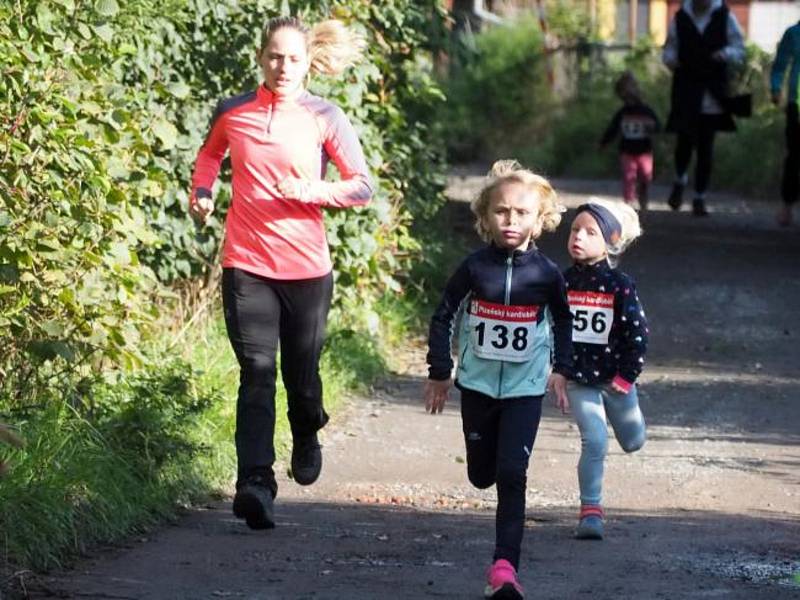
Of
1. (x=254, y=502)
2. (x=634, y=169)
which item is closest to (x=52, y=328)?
(x=254, y=502)

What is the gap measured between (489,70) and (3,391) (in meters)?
21.9

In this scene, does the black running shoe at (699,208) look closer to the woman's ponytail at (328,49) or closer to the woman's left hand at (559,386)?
the woman's ponytail at (328,49)

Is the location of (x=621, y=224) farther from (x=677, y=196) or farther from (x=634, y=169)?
(x=677, y=196)

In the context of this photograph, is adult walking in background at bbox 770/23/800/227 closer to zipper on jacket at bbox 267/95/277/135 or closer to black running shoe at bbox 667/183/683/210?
black running shoe at bbox 667/183/683/210

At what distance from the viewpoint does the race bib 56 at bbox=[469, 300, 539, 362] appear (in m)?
6.75

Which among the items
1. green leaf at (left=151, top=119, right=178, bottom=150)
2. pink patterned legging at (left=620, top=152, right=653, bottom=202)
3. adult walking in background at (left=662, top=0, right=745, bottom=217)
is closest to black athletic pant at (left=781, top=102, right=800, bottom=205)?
adult walking in background at (left=662, top=0, right=745, bottom=217)

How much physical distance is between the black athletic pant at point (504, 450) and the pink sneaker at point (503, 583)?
6 cm

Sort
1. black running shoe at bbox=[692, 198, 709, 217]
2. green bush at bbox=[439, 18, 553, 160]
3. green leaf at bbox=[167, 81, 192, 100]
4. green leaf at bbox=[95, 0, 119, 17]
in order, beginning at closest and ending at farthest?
green leaf at bbox=[95, 0, 119, 17], green leaf at bbox=[167, 81, 192, 100], black running shoe at bbox=[692, 198, 709, 217], green bush at bbox=[439, 18, 553, 160]

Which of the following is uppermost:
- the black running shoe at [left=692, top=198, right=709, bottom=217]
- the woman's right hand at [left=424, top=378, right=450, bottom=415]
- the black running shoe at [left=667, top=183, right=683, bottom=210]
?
the black running shoe at [left=667, top=183, right=683, bottom=210]

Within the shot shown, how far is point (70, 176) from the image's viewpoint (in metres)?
7.92

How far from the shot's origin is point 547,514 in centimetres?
802

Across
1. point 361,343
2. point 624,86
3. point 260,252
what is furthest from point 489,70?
point 260,252

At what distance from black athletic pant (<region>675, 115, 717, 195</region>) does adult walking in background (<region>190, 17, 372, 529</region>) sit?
10.6 meters

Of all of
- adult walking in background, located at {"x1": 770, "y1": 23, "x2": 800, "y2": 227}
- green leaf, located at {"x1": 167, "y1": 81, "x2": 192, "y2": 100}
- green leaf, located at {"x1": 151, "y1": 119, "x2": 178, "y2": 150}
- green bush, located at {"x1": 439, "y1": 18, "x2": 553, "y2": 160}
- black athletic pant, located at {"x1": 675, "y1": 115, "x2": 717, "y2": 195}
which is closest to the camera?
green leaf, located at {"x1": 151, "y1": 119, "x2": 178, "y2": 150}
